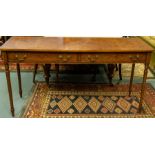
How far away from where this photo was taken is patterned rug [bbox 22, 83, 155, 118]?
2484mm

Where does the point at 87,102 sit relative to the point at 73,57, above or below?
below

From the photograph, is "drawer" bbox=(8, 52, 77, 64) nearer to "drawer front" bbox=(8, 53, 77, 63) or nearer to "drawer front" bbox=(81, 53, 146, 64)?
"drawer front" bbox=(8, 53, 77, 63)

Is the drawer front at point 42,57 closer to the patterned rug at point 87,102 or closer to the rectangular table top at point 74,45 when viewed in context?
the rectangular table top at point 74,45

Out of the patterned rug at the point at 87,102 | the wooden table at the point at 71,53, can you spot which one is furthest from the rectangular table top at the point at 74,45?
the patterned rug at the point at 87,102

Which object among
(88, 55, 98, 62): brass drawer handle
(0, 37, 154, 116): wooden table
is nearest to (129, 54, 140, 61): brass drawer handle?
(0, 37, 154, 116): wooden table

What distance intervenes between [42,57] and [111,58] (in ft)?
2.38

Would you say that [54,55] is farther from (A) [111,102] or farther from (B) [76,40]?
(A) [111,102]

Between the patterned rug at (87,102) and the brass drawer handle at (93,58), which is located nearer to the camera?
the brass drawer handle at (93,58)

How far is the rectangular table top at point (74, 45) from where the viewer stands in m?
2.08

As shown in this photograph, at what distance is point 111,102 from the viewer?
2732 millimetres

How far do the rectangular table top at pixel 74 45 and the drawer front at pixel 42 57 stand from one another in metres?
0.07

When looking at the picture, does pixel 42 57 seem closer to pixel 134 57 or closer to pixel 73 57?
pixel 73 57

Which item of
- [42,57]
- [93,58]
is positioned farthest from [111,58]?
[42,57]

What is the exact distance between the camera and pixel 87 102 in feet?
8.92
